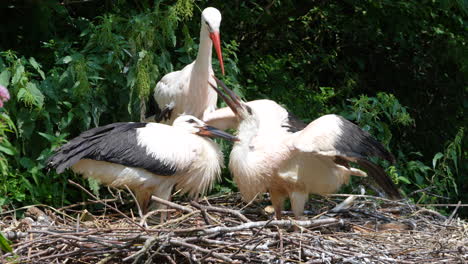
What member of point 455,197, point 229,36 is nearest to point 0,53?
point 229,36

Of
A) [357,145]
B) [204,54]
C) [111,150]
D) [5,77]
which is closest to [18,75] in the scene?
[5,77]

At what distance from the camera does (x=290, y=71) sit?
764 cm

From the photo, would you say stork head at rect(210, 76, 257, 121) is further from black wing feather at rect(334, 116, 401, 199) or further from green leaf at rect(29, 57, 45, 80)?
green leaf at rect(29, 57, 45, 80)

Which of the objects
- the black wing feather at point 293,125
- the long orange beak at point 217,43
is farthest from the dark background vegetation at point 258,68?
the black wing feather at point 293,125

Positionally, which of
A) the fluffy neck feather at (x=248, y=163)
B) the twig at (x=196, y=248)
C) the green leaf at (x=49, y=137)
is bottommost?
the twig at (x=196, y=248)

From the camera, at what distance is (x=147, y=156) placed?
5457 mm

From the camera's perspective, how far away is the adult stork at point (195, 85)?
233 inches

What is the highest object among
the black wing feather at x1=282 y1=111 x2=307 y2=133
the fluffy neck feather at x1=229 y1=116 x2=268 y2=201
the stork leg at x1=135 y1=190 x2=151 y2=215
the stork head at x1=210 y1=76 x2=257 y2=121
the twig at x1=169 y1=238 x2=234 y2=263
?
the stork head at x1=210 y1=76 x2=257 y2=121

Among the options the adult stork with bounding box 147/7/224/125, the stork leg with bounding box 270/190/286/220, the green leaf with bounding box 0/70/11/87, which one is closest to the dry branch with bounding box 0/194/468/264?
the stork leg with bounding box 270/190/286/220

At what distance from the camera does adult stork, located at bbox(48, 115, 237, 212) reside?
5.33 m

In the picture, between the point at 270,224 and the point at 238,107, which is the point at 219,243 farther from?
the point at 238,107

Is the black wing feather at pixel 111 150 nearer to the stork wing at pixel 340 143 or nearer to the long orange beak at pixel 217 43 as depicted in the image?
the long orange beak at pixel 217 43

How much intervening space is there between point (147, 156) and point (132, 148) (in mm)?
116

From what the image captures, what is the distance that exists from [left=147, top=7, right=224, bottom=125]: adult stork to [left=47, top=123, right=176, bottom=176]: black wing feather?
63cm
